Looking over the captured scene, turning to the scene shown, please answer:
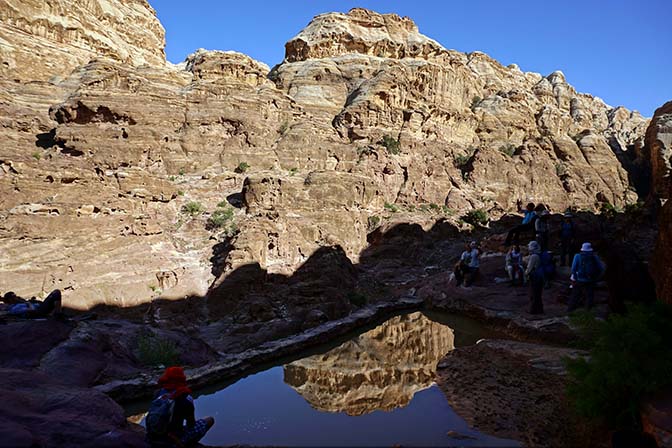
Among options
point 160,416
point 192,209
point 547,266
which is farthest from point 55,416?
point 192,209

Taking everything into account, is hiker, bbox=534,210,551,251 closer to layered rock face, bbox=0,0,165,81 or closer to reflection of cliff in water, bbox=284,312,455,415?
reflection of cliff in water, bbox=284,312,455,415

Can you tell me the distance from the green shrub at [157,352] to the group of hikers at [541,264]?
989 cm

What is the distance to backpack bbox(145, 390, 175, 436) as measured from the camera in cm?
445

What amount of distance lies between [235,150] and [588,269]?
26.5 metres

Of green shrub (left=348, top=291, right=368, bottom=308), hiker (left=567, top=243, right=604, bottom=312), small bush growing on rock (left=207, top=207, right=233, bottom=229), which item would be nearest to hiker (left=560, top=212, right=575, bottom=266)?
hiker (left=567, top=243, right=604, bottom=312)

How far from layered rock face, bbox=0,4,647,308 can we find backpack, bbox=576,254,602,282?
1032 cm

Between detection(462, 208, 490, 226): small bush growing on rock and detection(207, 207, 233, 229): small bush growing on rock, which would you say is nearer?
detection(207, 207, 233, 229): small bush growing on rock

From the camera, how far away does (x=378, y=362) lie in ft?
29.0

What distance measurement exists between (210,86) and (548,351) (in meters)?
32.2

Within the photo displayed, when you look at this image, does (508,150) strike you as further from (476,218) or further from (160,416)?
(160,416)

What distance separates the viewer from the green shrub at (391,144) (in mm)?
38628

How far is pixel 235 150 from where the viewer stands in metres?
30.3

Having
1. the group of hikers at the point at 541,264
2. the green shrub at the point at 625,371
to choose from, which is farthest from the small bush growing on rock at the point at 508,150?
the green shrub at the point at 625,371

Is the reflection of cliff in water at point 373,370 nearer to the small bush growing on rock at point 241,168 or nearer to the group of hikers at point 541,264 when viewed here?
the group of hikers at point 541,264
